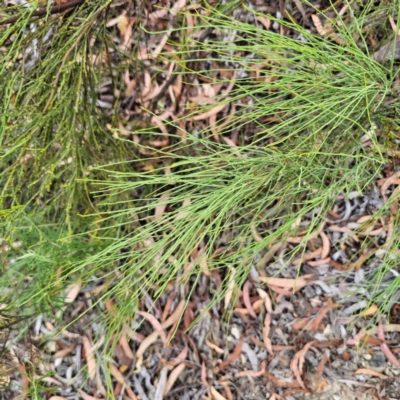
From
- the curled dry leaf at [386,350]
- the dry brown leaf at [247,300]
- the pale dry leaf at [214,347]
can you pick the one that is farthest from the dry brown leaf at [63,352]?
the curled dry leaf at [386,350]

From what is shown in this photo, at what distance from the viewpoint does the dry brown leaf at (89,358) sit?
60.9 inches

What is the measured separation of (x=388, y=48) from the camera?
1193 mm

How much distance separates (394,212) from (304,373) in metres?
0.55

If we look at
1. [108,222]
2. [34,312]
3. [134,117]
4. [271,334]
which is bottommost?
[271,334]

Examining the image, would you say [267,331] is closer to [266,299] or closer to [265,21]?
[266,299]

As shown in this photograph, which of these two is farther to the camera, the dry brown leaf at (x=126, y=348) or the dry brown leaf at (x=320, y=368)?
the dry brown leaf at (x=126, y=348)

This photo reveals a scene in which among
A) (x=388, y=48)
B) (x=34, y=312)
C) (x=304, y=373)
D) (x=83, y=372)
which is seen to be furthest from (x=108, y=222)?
(x=388, y=48)

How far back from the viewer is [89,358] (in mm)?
1565

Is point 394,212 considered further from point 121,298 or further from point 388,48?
point 121,298

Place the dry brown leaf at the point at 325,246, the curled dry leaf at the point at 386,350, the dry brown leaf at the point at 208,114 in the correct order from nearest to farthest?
the curled dry leaf at the point at 386,350, the dry brown leaf at the point at 325,246, the dry brown leaf at the point at 208,114

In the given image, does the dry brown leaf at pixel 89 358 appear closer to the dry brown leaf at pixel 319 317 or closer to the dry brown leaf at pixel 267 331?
the dry brown leaf at pixel 267 331

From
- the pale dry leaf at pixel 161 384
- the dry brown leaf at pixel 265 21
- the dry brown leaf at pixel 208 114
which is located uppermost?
the dry brown leaf at pixel 265 21

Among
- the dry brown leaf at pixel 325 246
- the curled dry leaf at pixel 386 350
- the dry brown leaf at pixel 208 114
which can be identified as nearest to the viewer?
the curled dry leaf at pixel 386 350

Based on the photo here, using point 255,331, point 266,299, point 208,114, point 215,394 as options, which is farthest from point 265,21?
point 215,394
